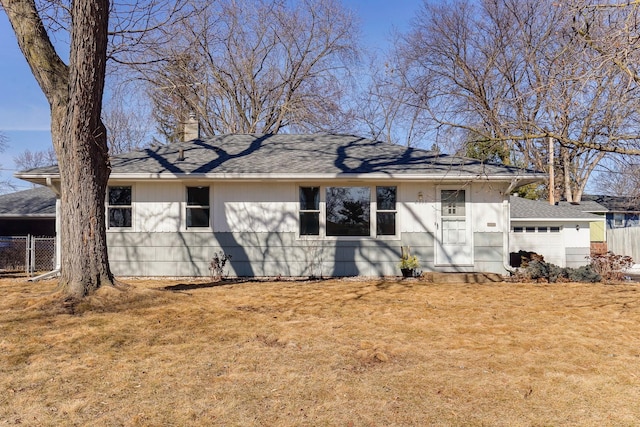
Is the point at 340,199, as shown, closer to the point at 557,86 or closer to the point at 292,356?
the point at 557,86


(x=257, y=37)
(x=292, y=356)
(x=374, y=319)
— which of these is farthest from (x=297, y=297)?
(x=257, y=37)

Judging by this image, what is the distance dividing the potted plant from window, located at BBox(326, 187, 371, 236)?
1011 millimetres

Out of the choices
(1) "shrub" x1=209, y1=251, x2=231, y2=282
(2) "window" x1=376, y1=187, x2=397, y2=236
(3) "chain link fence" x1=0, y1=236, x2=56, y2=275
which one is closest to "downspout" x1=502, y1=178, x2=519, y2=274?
(2) "window" x1=376, y1=187, x2=397, y2=236

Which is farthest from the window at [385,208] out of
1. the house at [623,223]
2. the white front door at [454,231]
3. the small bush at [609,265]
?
the house at [623,223]

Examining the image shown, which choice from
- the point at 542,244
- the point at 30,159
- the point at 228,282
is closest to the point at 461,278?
the point at 228,282

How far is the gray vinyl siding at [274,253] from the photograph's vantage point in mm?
10883

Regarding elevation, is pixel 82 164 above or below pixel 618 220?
above

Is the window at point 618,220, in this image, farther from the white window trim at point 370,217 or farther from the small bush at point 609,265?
the white window trim at point 370,217

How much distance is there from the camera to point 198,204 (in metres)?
10.9

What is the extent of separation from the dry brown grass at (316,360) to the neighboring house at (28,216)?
10.0 meters

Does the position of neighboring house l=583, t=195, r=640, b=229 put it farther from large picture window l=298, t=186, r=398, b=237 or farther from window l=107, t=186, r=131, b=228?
window l=107, t=186, r=131, b=228

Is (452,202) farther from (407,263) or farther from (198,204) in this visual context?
(198,204)

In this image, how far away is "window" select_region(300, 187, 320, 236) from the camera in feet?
35.9

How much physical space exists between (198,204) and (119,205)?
1959 mm
